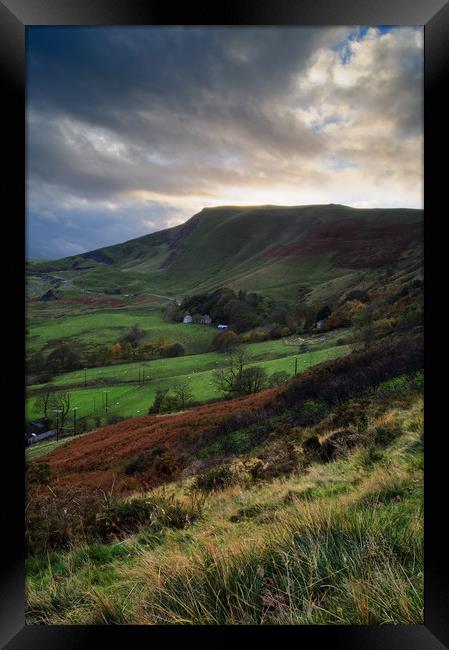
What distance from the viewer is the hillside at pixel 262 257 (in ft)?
35.4

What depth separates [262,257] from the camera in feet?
49.1

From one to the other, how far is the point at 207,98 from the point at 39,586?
6.00 meters

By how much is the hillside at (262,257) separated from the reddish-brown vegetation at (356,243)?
33mm

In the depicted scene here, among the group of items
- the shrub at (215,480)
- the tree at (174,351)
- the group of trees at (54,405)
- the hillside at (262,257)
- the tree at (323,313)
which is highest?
the hillside at (262,257)

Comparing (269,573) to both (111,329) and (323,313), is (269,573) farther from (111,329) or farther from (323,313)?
(111,329)

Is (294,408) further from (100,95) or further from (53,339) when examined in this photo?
(53,339)

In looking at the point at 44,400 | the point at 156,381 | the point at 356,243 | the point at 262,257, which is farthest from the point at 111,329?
the point at 356,243

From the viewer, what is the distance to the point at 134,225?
5.26 metres

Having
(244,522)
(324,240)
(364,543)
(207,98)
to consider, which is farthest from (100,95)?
(324,240)

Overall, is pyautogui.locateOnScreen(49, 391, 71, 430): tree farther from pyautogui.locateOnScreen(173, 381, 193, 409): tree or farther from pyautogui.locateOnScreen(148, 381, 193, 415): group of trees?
pyautogui.locateOnScreen(173, 381, 193, 409): tree

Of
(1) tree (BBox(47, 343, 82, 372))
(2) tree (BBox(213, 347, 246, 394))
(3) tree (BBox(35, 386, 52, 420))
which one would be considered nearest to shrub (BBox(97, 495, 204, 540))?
(2) tree (BBox(213, 347, 246, 394))

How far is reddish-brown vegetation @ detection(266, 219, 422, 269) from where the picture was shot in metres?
11.0
